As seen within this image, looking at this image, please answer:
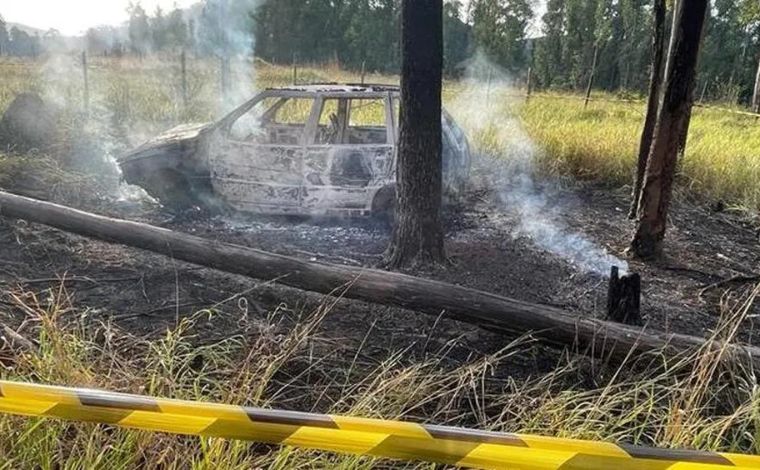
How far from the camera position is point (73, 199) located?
23.0 ft

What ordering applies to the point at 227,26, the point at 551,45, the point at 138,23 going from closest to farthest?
the point at 227,26 < the point at 551,45 < the point at 138,23

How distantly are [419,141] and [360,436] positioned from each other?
357 cm

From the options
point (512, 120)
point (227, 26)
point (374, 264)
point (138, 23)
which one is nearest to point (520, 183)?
point (512, 120)

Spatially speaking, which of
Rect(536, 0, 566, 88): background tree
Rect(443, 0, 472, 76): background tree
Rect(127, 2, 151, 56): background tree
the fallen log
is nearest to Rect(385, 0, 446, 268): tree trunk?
the fallen log

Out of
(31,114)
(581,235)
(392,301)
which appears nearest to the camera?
(392,301)

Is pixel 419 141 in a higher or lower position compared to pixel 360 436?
higher

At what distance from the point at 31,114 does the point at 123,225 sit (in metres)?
5.52

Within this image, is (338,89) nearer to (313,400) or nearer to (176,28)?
(313,400)

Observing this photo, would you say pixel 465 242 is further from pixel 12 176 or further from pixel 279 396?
pixel 12 176

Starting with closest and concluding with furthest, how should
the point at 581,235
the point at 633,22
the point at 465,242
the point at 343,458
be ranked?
the point at 343,458
the point at 465,242
the point at 581,235
the point at 633,22

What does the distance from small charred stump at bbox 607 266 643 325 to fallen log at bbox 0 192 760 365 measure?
0.34 meters

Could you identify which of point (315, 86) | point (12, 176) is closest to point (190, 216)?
point (315, 86)

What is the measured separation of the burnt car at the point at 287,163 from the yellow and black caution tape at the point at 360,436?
4.80m

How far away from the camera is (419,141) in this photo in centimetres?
479
